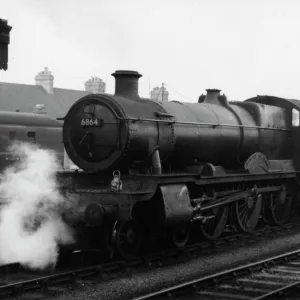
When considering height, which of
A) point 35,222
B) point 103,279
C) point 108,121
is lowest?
point 103,279

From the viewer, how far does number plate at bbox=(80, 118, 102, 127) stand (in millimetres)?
9258

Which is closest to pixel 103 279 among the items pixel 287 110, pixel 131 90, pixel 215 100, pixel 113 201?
pixel 113 201

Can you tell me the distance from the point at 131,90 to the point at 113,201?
2136 mm

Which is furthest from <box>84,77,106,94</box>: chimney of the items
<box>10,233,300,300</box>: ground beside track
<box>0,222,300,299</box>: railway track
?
<box>10,233,300,300</box>: ground beside track

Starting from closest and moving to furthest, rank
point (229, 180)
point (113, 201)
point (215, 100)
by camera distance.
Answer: point (113, 201), point (229, 180), point (215, 100)

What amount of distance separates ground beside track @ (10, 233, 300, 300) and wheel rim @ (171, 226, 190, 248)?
647 millimetres

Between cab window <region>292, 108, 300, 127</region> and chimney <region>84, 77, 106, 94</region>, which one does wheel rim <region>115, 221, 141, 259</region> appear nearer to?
cab window <region>292, 108, 300, 127</region>

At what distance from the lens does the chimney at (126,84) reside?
976 cm

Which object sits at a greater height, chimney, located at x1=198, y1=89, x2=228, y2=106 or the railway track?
chimney, located at x1=198, y1=89, x2=228, y2=106

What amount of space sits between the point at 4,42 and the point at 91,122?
8.16 ft

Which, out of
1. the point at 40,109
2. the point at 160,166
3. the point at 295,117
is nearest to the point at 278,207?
the point at 295,117

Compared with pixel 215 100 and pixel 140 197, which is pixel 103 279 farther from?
pixel 215 100

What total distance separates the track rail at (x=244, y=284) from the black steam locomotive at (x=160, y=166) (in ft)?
4.66

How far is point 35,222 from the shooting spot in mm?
9164
